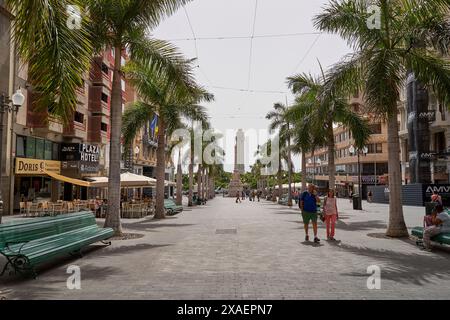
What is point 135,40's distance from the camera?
47.1 ft

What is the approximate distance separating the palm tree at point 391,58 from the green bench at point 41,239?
876cm

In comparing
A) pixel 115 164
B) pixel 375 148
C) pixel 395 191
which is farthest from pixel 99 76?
pixel 375 148

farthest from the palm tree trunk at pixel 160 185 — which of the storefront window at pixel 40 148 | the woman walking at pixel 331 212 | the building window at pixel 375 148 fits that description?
the building window at pixel 375 148

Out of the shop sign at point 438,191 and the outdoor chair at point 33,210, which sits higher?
the shop sign at point 438,191

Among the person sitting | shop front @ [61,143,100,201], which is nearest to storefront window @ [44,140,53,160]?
shop front @ [61,143,100,201]

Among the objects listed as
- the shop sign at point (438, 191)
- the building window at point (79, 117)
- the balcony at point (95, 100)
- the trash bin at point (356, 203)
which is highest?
the balcony at point (95, 100)

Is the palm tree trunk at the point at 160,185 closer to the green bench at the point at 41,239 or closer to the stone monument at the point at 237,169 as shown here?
the green bench at the point at 41,239

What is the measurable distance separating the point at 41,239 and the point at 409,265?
7.53m

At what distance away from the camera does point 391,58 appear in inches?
483

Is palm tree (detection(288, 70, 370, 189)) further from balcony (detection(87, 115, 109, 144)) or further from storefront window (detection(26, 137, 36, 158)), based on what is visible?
balcony (detection(87, 115, 109, 144))

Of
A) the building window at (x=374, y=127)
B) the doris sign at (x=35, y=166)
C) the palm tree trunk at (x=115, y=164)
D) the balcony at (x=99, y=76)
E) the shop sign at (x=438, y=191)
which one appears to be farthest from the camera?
the balcony at (x=99, y=76)

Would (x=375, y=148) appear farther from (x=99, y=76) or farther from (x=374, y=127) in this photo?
(x=99, y=76)

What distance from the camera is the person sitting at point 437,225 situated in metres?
10.3
